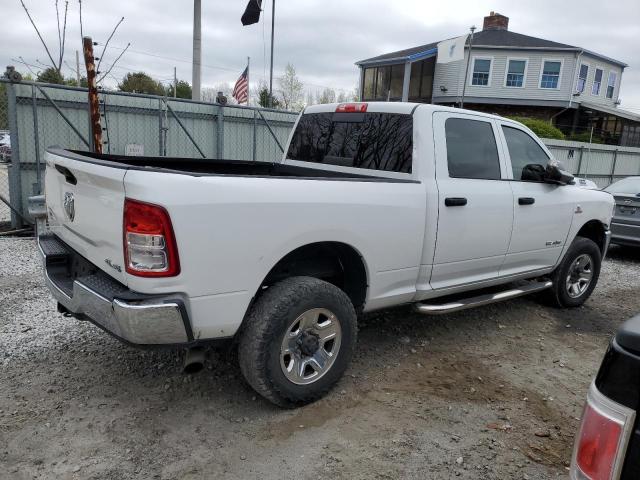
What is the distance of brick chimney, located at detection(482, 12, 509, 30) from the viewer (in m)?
32.4

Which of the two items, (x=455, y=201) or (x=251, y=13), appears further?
(x=251, y=13)

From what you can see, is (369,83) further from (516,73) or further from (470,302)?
(470,302)

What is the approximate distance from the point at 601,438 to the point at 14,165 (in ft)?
27.0

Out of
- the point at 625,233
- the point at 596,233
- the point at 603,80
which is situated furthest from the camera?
the point at 603,80

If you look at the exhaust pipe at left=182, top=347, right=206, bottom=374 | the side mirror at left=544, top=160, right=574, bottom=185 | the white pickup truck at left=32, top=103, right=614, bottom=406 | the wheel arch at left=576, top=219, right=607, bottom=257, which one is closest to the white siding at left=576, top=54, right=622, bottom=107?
the wheel arch at left=576, top=219, right=607, bottom=257

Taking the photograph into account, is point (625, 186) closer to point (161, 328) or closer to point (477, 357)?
point (477, 357)

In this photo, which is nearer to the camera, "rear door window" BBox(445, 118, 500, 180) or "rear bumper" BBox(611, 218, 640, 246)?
"rear door window" BBox(445, 118, 500, 180)

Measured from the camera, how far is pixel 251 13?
44.7 ft

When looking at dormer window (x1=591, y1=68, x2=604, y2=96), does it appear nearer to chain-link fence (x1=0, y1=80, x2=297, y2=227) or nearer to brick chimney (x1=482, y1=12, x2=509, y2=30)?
brick chimney (x1=482, y1=12, x2=509, y2=30)

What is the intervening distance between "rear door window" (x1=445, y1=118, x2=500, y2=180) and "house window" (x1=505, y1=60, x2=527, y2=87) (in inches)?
1144

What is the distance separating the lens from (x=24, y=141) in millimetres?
7629

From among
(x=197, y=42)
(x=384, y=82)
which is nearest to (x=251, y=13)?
(x=197, y=42)

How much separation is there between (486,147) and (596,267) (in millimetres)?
2369

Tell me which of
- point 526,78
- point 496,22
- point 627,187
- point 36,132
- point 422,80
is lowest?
point 627,187
